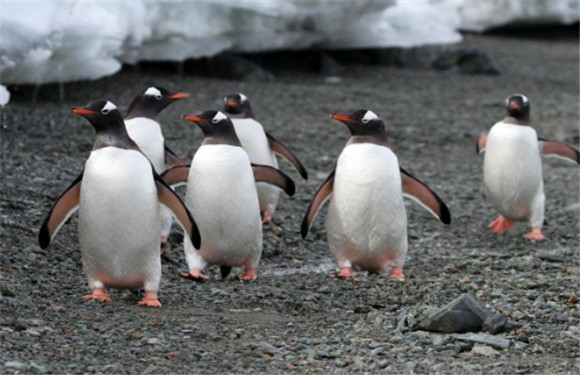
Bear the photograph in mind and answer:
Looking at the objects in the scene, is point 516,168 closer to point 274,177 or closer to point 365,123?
point 365,123

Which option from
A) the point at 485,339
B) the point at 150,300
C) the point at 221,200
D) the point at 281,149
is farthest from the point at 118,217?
the point at 281,149

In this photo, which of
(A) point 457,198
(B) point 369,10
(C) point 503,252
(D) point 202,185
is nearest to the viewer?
(D) point 202,185

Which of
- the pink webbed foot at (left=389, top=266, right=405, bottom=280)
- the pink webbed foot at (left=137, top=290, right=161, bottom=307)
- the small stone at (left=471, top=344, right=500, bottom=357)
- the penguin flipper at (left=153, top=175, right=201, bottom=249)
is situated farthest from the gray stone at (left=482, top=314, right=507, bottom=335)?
the pink webbed foot at (left=137, top=290, right=161, bottom=307)

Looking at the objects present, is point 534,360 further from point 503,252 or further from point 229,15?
point 229,15

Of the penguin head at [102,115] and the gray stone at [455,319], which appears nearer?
the gray stone at [455,319]

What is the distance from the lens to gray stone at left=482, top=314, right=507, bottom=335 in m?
4.09

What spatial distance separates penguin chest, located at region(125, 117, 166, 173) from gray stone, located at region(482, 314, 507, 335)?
6.62 ft

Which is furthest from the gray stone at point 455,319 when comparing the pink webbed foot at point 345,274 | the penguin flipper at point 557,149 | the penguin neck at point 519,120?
the penguin flipper at point 557,149

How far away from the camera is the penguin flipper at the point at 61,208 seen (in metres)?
4.41

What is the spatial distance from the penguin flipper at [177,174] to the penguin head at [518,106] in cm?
210

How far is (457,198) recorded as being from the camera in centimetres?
732

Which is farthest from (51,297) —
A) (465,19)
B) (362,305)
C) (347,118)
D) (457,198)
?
(465,19)

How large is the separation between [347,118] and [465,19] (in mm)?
10313

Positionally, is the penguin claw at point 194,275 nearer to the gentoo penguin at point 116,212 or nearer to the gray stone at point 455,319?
the gentoo penguin at point 116,212
